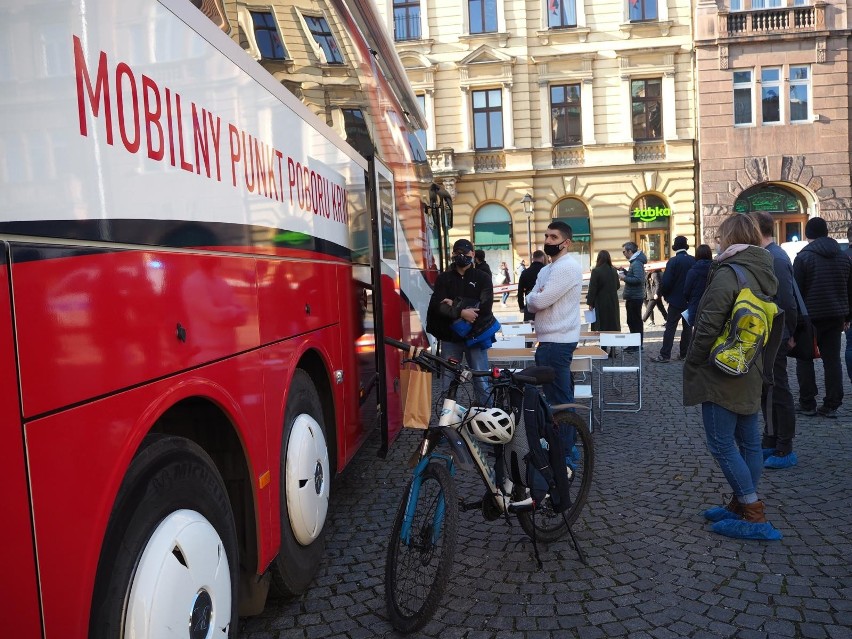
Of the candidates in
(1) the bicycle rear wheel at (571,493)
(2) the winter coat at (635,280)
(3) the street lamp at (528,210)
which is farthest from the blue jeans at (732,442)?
(3) the street lamp at (528,210)

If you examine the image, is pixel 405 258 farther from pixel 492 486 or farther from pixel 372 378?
pixel 492 486

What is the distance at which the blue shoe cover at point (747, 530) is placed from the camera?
414cm

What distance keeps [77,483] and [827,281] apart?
21.8ft

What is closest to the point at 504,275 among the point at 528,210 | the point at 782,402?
the point at 528,210

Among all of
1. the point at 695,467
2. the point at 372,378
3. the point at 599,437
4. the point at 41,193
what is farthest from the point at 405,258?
the point at 41,193

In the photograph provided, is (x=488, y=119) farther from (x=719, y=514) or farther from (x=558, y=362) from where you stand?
(x=719, y=514)

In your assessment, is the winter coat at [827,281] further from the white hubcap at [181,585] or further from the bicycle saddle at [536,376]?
the white hubcap at [181,585]

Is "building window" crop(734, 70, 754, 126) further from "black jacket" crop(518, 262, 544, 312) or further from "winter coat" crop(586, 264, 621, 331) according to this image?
"black jacket" crop(518, 262, 544, 312)

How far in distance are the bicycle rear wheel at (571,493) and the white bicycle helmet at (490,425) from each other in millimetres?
485

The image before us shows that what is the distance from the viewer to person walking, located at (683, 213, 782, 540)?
4117 mm

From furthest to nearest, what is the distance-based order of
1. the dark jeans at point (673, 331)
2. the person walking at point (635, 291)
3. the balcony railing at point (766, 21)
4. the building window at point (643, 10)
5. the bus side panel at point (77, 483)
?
1. the building window at point (643, 10)
2. the balcony railing at point (766, 21)
3. the person walking at point (635, 291)
4. the dark jeans at point (673, 331)
5. the bus side panel at point (77, 483)

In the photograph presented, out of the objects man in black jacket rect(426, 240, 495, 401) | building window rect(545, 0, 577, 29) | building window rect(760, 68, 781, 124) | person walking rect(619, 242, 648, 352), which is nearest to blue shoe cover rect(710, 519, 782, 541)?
man in black jacket rect(426, 240, 495, 401)

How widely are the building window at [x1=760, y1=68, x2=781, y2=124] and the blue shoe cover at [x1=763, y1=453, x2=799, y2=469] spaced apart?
23551 mm

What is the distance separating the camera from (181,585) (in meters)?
2.10
